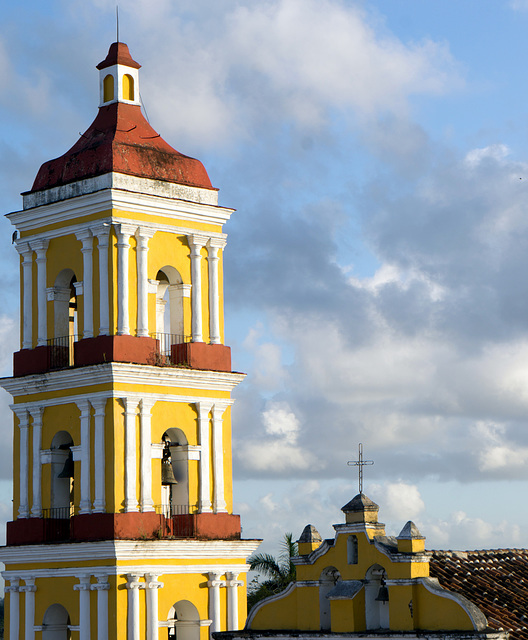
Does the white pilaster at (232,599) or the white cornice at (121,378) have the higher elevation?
the white cornice at (121,378)

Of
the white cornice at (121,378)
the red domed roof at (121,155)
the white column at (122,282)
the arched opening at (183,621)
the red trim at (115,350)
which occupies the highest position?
the red domed roof at (121,155)

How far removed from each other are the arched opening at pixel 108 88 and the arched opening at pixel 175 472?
8.11 m

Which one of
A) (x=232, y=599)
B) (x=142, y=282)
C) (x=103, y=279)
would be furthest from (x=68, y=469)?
(x=232, y=599)

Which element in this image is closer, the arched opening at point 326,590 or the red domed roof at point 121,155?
the arched opening at point 326,590

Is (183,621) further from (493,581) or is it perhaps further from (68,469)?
(493,581)

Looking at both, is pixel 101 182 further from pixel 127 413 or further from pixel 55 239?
pixel 127 413

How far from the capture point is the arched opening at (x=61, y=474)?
33.2 meters

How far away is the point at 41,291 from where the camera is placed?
3400 centimetres

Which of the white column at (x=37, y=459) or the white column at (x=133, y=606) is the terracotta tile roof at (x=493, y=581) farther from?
the white column at (x=37, y=459)

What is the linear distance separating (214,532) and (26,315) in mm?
6633

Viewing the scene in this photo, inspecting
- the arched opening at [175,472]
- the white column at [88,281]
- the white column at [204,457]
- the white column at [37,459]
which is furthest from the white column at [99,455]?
the white column at [204,457]

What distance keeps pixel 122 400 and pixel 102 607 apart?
4421 mm

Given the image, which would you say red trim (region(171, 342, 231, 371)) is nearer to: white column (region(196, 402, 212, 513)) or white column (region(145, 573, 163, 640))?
white column (region(196, 402, 212, 513))

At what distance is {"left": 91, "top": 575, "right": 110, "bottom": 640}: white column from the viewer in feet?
103
